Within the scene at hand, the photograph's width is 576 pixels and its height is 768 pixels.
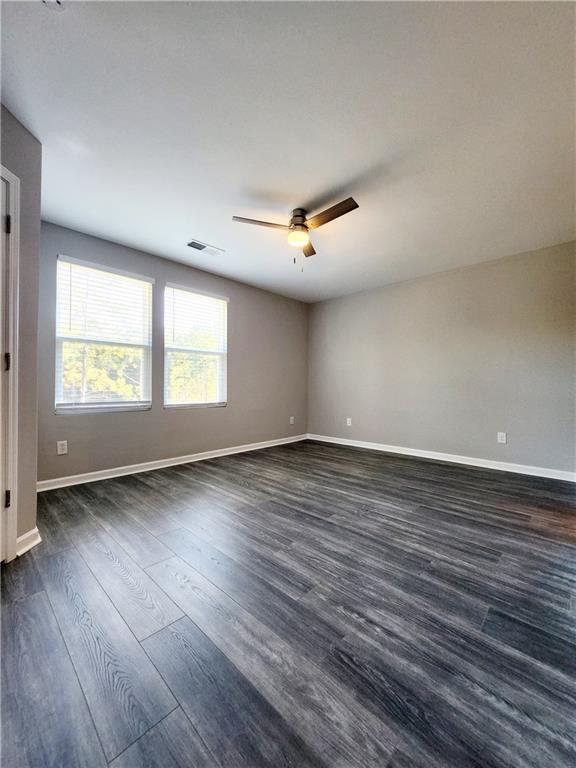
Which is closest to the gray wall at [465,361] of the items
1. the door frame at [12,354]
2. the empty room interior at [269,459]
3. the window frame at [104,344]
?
the empty room interior at [269,459]

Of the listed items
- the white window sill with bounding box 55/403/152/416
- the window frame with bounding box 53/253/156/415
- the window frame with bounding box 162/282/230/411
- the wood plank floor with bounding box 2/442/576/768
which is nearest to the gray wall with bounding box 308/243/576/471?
the wood plank floor with bounding box 2/442/576/768

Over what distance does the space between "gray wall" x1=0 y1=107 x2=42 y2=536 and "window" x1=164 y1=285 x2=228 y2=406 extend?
1.85 meters

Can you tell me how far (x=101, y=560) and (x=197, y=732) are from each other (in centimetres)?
124

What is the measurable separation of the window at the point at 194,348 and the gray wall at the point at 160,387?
12 centimetres

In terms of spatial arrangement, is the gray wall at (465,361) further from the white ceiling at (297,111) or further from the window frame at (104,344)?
the window frame at (104,344)

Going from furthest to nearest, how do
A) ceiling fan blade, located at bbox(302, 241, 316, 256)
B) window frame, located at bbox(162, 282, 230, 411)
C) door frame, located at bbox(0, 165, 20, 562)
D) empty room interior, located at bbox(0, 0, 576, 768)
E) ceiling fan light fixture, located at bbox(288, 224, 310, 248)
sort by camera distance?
window frame, located at bbox(162, 282, 230, 411) → ceiling fan blade, located at bbox(302, 241, 316, 256) → ceiling fan light fixture, located at bbox(288, 224, 310, 248) → door frame, located at bbox(0, 165, 20, 562) → empty room interior, located at bbox(0, 0, 576, 768)

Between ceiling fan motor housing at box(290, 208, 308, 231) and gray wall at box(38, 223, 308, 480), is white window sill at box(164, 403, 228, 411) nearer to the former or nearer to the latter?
gray wall at box(38, 223, 308, 480)

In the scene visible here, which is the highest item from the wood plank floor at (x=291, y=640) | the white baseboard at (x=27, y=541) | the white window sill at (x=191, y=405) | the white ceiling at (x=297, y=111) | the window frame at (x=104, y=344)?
the white ceiling at (x=297, y=111)

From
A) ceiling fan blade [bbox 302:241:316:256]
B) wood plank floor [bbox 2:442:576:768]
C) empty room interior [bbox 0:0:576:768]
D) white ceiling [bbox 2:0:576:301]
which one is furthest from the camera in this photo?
ceiling fan blade [bbox 302:241:316:256]

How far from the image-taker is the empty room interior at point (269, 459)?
1.02 meters

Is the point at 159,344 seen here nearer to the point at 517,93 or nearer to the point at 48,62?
the point at 48,62

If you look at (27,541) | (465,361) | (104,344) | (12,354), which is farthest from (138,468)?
(465,361)

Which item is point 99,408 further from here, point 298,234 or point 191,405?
point 298,234

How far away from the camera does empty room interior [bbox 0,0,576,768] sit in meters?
1.02
